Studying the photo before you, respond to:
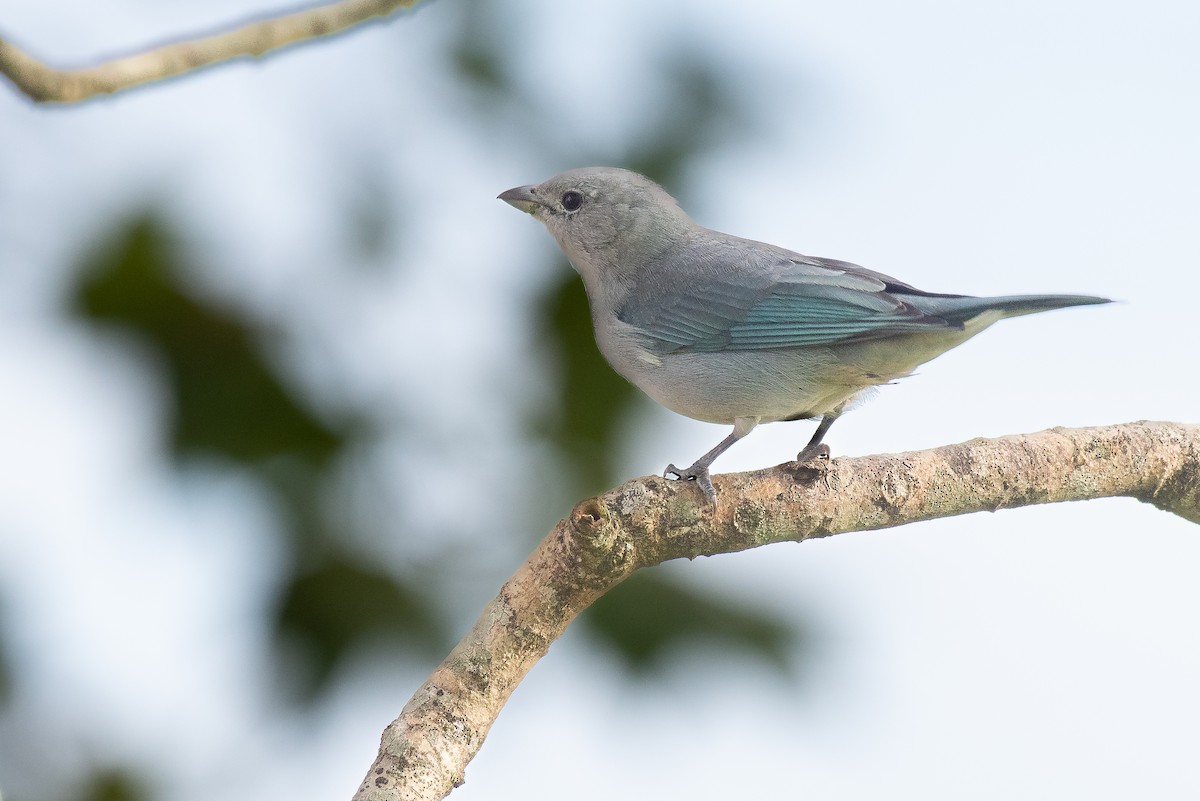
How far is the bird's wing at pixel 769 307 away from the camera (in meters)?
3.13

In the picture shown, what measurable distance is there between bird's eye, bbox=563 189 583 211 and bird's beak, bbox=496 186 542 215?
84 mm

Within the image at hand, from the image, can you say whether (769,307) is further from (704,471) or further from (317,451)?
(317,451)

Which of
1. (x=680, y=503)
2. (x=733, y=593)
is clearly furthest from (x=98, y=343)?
(x=733, y=593)

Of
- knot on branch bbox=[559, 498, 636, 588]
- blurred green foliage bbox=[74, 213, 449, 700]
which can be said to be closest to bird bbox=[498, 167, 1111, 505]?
knot on branch bbox=[559, 498, 636, 588]

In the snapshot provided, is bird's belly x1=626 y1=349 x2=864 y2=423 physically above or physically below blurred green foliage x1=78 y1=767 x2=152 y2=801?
above

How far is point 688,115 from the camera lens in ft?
13.8

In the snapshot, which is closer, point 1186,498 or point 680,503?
point 680,503

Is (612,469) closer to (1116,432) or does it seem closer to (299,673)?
(299,673)

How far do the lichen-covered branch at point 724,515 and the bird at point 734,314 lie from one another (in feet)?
0.40

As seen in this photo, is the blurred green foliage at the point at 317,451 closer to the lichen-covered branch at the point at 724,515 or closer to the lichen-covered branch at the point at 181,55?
the lichen-covered branch at the point at 724,515

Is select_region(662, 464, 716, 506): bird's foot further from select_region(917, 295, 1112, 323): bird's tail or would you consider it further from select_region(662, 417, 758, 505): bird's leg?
select_region(917, 295, 1112, 323): bird's tail

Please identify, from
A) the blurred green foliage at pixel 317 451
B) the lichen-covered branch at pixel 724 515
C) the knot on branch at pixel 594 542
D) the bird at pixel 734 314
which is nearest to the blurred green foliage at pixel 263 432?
the blurred green foliage at pixel 317 451

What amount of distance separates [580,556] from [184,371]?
5.14ft

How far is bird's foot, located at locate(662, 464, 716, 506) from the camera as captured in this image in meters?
2.90
